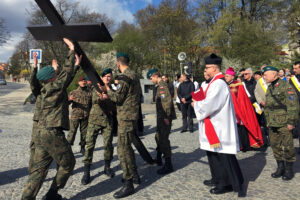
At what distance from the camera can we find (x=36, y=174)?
3180 mm

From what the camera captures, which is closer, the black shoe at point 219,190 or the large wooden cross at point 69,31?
the large wooden cross at point 69,31

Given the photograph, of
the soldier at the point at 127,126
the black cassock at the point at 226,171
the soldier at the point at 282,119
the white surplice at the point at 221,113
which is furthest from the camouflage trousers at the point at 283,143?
the soldier at the point at 127,126

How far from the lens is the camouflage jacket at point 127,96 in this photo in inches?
141

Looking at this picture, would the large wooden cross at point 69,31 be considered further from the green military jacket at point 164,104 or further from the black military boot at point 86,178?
the green military jacket at point 164,104

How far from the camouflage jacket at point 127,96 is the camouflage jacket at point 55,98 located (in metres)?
0.62

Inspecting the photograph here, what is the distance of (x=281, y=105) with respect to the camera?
4.43m

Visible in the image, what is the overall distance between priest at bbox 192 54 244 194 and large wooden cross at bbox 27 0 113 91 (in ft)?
5.08

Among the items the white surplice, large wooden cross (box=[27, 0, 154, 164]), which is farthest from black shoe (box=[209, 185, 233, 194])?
large wooden cross (box=[27, 0, 154, 164])

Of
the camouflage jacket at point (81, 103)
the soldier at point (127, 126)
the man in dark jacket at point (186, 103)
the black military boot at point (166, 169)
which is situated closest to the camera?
the soldier at point (127, 126)

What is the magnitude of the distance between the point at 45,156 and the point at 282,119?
3.70 meters

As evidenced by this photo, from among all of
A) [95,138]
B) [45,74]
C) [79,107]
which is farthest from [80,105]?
[45,74]

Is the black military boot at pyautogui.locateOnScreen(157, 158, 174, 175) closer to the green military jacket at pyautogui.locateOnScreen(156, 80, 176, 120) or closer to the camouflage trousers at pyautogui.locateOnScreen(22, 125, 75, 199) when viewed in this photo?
the green military jacket at pyautogui.locateOnScreen(156, 80, 176, 120)

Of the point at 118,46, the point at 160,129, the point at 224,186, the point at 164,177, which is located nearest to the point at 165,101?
the point at 160,129

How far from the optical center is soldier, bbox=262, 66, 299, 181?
432 cm
